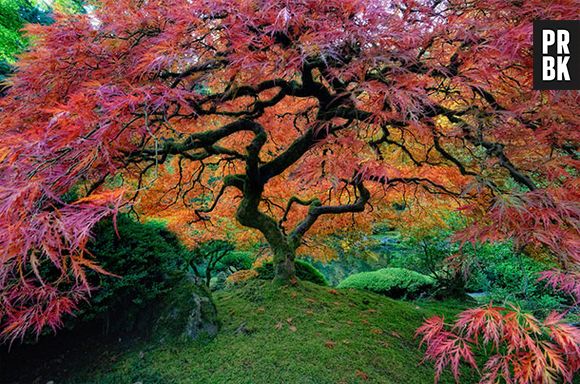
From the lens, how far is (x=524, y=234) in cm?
155

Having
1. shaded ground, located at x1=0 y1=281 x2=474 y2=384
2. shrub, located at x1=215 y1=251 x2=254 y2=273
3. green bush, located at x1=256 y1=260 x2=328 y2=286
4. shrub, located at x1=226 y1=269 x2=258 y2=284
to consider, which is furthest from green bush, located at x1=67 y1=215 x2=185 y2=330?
shrub, located at x1=215 y1=251 x2=254 y2=273

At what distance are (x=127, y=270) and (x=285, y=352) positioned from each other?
123cm

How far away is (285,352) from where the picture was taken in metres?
2.19

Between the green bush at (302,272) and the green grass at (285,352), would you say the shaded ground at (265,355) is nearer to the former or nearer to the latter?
the green grass at (285,352)

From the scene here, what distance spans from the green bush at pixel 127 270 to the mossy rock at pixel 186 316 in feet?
0.41

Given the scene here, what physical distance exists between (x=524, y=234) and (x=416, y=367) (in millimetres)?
1192

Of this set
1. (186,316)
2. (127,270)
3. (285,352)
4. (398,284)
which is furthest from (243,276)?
(398,284)

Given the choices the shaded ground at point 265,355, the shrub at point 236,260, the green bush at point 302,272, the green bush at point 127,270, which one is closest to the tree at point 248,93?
the green bush at point 127,270

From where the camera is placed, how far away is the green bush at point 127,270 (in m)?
2.25

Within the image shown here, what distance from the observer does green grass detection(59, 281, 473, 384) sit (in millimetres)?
2023

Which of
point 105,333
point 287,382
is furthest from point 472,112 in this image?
point 105,333

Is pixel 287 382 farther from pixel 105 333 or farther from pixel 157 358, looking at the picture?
pixel 105 333

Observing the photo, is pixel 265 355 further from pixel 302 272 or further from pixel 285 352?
pixel 302 272

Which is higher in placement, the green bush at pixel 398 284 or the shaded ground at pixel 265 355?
the shaded ground at pixel 265 355
